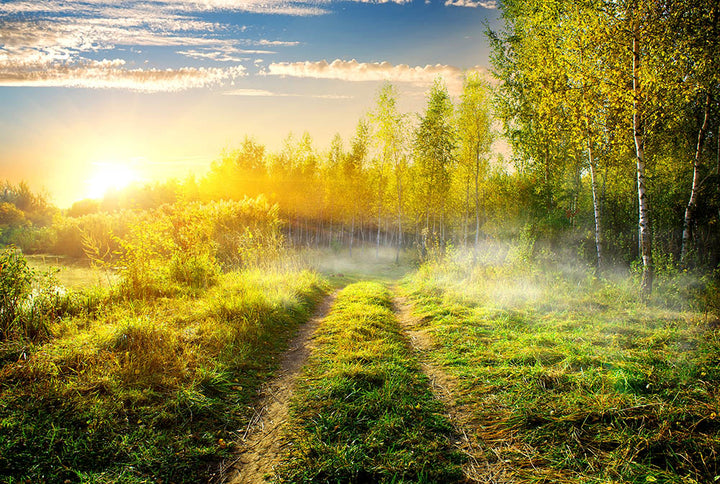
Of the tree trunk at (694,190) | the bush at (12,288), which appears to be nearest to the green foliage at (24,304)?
the bush at (12,288)

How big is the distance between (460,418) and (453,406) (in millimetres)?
241

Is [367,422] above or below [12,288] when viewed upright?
below

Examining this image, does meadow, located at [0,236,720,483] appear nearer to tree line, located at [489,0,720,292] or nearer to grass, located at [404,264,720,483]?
grass, located at [404,264,720,483]

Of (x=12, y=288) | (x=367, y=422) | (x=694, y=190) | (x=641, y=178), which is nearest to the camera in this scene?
(x=367, y=422)

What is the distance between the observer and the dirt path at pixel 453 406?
2.94m

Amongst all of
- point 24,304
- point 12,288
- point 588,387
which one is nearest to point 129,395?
point 24,304

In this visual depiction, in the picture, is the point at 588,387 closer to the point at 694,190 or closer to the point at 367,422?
the point at 367,422

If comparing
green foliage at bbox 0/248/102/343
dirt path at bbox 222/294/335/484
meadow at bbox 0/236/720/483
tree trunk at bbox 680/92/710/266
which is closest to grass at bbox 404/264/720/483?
meadow at bbox 0/236/720/483

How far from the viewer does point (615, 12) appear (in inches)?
335

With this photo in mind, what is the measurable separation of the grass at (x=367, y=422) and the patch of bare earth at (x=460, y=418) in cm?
12

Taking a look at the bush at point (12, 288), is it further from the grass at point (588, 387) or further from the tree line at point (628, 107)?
the tree line at point (628, 107)

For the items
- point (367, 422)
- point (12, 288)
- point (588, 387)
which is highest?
point (12, 288)

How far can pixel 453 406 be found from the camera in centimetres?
400

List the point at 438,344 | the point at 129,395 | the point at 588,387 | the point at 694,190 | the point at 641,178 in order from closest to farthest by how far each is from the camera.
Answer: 1. the point at 129,395
2. the point at 588,387
3. the point at 438,344
4. the point at 641,178
5. the point at 694,190
